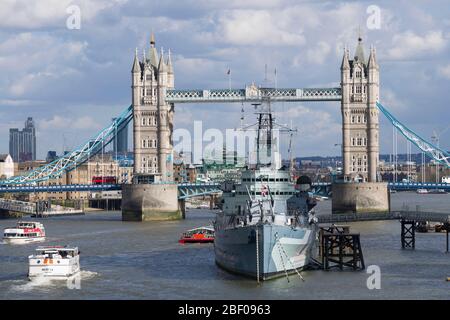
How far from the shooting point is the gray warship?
197 feet

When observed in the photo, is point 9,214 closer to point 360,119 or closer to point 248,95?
point 248,95

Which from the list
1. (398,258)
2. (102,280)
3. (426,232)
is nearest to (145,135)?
(426,232)

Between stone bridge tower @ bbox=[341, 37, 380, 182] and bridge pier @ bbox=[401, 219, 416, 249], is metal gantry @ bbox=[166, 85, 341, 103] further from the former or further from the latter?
bridge pier @ bbox=[401, 219, 416, 249]

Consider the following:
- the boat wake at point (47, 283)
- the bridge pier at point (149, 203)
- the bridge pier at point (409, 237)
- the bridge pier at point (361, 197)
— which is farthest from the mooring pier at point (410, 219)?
the bridge pier at point (149, 203)

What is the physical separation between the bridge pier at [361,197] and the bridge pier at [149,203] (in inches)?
723

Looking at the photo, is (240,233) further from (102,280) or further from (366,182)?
(366,182)

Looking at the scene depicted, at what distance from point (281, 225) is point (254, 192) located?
7.23 meters

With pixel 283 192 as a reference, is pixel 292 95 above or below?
above

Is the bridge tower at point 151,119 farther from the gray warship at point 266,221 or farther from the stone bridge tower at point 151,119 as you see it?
the gray warship at point 266,221

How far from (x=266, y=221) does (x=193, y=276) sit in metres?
6.77

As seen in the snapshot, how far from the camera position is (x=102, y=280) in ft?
206

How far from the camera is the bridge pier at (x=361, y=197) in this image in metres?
131

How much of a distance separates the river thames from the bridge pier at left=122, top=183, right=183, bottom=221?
3562 cm

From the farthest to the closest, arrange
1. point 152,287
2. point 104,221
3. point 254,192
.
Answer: point 104,221 → point 254,192 → point 152,287
